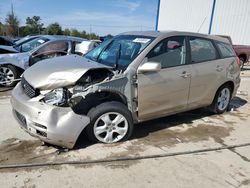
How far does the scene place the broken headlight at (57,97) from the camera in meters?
3.36

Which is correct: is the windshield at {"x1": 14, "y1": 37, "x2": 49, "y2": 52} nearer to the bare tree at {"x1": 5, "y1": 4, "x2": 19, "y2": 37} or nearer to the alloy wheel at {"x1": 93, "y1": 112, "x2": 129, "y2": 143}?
the alloy wheel at {"x1": 93, "y1": 112, "x2": 129, "y2": 143}

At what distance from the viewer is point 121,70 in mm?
3752

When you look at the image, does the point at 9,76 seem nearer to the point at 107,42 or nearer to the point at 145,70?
the point at 107,42

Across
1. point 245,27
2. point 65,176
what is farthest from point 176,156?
point 245,27

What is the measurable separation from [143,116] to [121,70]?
82cm

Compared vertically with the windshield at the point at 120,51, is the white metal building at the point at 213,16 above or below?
above

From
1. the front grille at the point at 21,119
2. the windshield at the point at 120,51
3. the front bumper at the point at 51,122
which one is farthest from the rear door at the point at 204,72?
the front grille at the point at 21,119

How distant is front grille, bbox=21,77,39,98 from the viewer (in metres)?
3.48

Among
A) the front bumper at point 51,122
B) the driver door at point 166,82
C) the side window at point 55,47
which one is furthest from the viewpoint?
the side window at point 55,47

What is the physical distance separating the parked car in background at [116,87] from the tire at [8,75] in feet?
10.8

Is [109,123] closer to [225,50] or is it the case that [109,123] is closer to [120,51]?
[120,51]

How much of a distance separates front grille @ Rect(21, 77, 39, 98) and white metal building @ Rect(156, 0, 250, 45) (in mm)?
19470

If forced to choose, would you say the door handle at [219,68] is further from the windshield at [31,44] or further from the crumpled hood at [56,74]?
the windshield at [31,44]

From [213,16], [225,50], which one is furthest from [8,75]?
[213,16]
